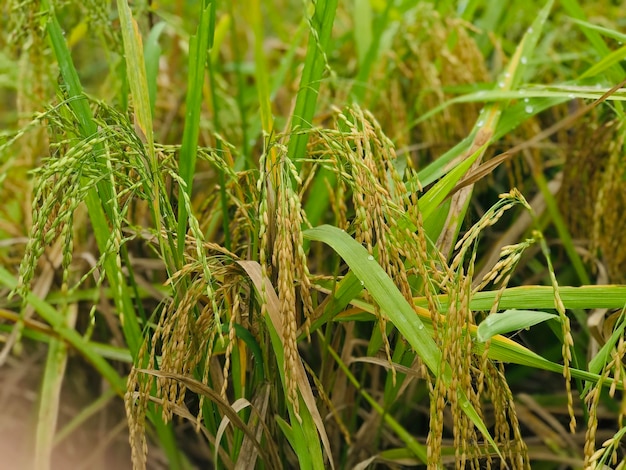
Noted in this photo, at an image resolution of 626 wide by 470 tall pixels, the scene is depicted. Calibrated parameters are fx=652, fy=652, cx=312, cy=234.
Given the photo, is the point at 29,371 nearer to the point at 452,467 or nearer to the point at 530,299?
the point at 452,467

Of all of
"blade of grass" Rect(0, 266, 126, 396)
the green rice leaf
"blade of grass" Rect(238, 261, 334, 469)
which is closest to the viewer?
the green rice leaf

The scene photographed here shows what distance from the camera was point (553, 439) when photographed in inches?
45.9

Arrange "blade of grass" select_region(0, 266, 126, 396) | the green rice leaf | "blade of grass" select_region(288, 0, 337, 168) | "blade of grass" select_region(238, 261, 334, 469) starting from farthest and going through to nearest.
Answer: "blade of grass" select_region(0, 266, 126, 396) → "blade of grass" select_region(288, 0, 337, 168) → "blade of grass" select_region(238, 261, 334, 469) → the green rice leaf

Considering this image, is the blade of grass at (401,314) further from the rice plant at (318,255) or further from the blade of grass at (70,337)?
the blade of grass at (70,337)

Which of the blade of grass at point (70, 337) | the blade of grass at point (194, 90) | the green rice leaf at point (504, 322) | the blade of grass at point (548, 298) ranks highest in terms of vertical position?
the blade of grass at point (194, 90)

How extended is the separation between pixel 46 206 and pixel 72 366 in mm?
680

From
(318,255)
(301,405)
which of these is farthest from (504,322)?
(318,255)

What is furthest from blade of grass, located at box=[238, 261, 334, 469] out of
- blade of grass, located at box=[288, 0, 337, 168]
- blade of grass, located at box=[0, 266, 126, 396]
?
blade of grass, located at box=[0, 266, 126, 396]

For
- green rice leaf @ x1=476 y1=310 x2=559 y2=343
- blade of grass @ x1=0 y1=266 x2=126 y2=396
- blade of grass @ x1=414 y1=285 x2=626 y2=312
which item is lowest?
blade of grass @ x1=0 y1=266 x2=126 y2=396

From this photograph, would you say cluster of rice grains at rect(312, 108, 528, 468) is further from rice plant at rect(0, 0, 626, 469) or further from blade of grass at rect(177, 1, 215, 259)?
blade of grass at rect(177, 1, 215, 259)

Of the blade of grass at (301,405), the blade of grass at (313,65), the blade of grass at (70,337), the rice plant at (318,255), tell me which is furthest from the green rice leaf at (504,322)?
the blade of grass at (70,337)

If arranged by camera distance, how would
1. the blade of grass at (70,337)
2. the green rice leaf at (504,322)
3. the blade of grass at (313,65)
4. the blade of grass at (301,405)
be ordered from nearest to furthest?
the green rice leaf at (504,322), the blade of grass at (301,405), the blade of grass at (313,65), the blade of grass at (70,337)

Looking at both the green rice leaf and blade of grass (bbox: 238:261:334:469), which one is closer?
the green rice leaf

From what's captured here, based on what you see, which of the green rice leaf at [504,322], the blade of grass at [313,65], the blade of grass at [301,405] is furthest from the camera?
the blade of grass at [313,65]
